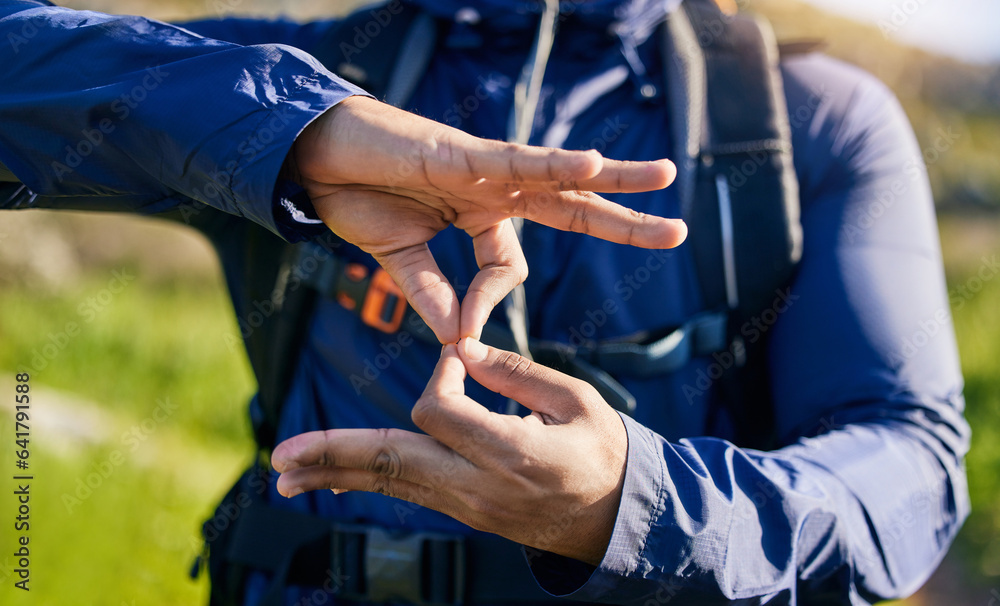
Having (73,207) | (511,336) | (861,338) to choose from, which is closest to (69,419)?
(73,207)

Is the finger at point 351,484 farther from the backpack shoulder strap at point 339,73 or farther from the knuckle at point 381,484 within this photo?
the backpack shoulder strap at point 339,73

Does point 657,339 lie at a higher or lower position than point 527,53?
lower

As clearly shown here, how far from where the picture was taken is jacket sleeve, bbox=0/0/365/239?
52.6 inches

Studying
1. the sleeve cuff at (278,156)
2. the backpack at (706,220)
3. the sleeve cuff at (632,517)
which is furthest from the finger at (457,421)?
the backpack at (706,220)

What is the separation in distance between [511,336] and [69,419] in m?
4.05

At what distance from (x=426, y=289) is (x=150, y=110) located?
26.0 inches

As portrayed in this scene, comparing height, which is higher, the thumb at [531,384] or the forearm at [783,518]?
the thumb at [531,384]

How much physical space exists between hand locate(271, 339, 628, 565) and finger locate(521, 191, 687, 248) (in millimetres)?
294

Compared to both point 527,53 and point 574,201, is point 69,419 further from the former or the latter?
point 574,201

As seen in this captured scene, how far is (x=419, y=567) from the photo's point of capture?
1.89 meters

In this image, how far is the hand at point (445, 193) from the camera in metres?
1.22

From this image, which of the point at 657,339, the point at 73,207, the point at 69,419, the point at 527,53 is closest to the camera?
the point at 73,207

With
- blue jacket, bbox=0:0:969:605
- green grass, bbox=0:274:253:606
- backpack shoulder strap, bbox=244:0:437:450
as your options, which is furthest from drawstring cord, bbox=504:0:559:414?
green grass, bbox=0:274:253:606

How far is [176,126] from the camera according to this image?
1.37m
